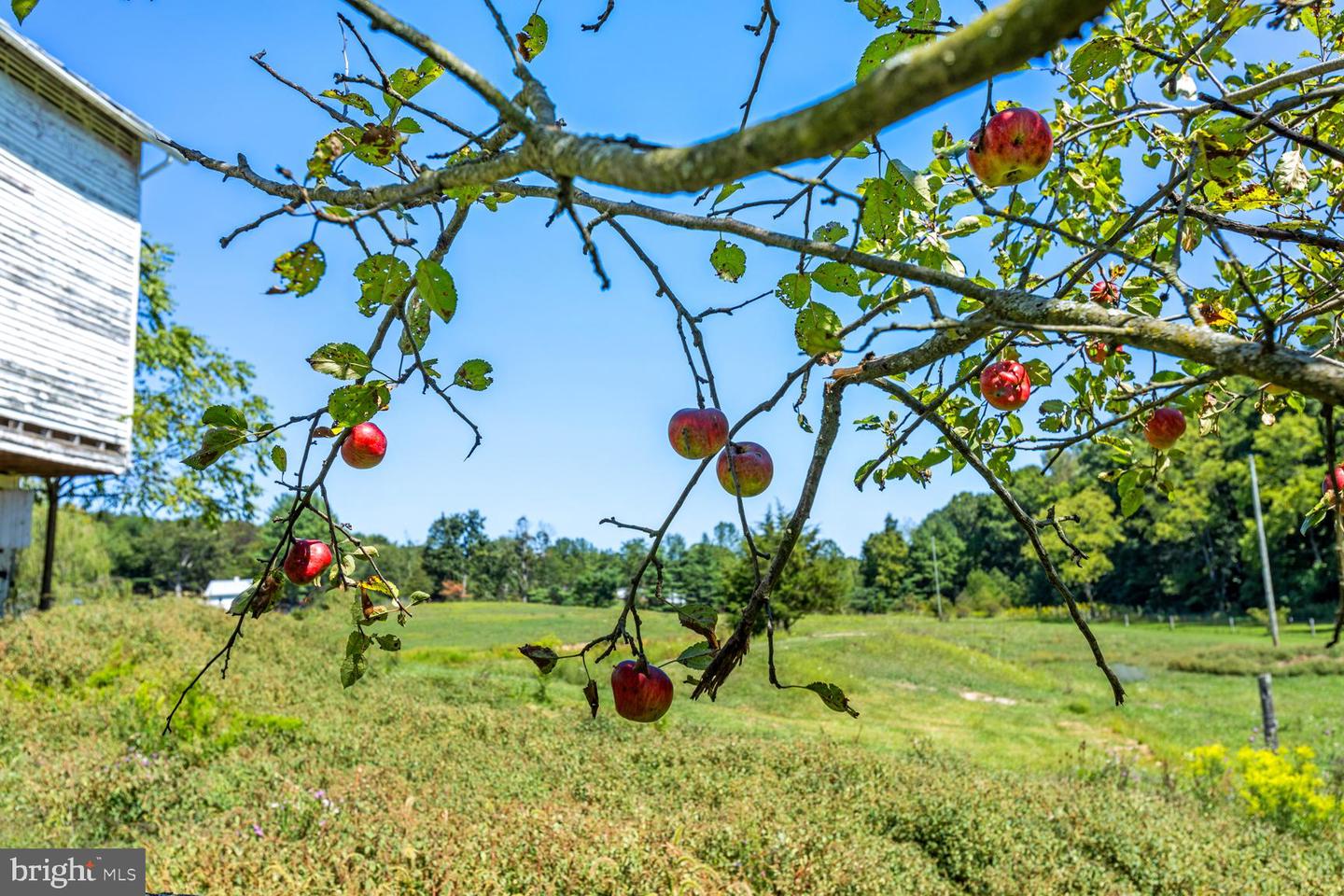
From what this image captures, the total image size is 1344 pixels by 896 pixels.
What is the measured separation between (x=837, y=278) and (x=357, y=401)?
2.41 feet

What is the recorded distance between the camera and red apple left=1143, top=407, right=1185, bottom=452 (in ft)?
7.52

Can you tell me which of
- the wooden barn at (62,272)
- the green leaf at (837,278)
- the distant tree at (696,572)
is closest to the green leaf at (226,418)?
the green leaf at (837,278)

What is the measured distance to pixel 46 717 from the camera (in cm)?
825

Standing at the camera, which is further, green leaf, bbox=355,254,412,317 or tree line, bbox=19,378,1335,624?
tree line, bbox=19,378,1335,624

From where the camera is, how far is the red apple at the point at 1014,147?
1557 mm

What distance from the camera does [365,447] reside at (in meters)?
1.71

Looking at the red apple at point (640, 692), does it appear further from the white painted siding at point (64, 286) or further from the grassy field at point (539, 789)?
the white painted siding at point (64, 286)

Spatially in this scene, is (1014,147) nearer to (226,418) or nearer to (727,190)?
(727,190)

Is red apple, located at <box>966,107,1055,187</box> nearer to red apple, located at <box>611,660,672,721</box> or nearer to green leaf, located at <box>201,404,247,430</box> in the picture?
red apple, located at <box>611,660,672,721</box>

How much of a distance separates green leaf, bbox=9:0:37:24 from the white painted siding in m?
11.7

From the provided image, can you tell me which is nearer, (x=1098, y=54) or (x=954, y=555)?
Result: (x=1098, y=54)

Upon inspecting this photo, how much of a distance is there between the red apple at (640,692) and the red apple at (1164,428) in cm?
163
